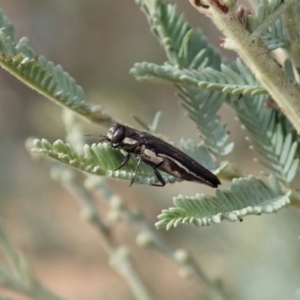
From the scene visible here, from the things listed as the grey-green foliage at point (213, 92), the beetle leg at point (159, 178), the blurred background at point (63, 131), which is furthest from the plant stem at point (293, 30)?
the blurred background at point (63, 131)

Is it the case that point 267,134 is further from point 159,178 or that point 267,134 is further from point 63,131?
point 63,131

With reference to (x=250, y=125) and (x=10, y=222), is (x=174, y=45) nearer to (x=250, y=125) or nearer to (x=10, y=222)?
(x=250, y=125)

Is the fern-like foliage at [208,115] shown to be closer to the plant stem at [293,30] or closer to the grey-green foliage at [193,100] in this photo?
the grey-green foliage at [193,100]

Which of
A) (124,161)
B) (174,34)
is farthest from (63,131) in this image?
(124,161)

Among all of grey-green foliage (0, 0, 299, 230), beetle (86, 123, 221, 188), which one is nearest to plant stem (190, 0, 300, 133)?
grey-green foliage (0, 0, 299, 230)

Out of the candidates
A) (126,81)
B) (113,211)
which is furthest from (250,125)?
A: (126,81)

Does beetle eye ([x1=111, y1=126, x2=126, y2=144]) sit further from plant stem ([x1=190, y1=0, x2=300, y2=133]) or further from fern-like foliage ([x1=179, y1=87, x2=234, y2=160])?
plant stem ([x1=190, y1=0, x2=300, y2=133])
